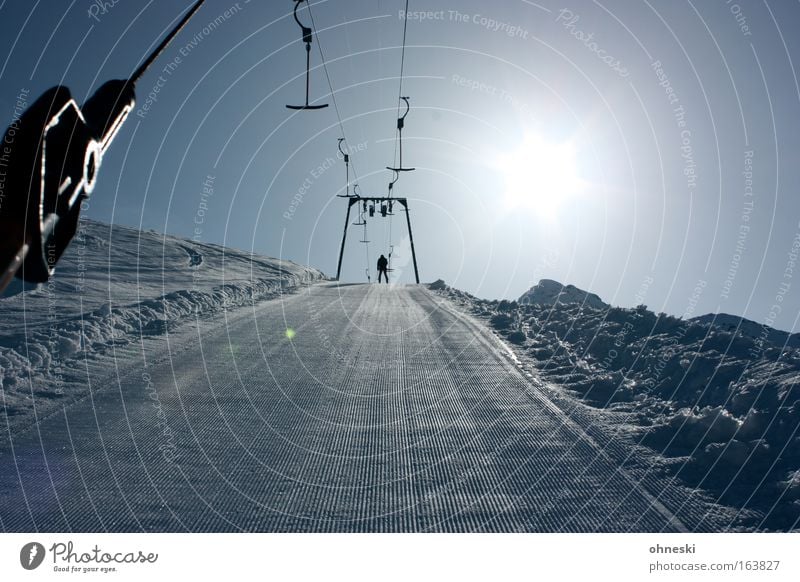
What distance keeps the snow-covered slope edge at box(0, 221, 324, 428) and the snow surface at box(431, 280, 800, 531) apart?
5978 millimetres

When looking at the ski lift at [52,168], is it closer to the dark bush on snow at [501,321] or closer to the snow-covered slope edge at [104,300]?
the snow-covered slope edge at [104,300]

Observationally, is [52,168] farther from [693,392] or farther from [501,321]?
[501,321]

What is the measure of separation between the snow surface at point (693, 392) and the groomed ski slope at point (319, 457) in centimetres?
49

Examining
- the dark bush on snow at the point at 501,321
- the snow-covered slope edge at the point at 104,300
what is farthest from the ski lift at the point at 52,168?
the dark bush on snow at the point at 501,321

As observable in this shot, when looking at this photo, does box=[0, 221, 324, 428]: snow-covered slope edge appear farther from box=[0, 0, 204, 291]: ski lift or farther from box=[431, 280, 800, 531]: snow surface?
box=[431, 280, 800, 531]: snow surface

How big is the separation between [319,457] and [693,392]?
470 cm

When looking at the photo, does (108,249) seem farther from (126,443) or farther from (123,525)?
(123,525)

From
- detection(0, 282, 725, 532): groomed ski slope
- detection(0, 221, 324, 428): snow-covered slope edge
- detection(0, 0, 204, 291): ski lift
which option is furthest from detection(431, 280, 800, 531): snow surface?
detection(0, 221, 324, 428): snow-covered slope edge

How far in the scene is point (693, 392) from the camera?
7.44 m

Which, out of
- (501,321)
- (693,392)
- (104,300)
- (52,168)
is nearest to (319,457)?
(52,168)

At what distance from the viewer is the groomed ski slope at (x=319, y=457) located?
4.05 m

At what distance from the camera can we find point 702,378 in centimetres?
776

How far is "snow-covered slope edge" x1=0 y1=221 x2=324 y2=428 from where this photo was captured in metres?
7.39
